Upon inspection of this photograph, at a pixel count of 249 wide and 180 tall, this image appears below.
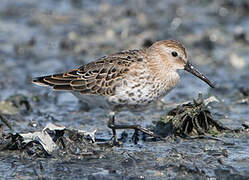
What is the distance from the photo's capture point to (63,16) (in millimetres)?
14109

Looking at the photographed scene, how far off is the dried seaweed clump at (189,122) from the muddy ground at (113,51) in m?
0.17

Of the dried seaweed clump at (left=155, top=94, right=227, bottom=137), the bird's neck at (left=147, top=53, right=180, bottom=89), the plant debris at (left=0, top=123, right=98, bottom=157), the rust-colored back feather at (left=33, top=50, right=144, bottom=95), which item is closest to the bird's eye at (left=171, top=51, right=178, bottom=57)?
the bird's neck at (left=147, top=53, right=180, bottom=89)

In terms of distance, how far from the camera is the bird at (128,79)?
738 cm

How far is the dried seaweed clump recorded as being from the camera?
7504mm

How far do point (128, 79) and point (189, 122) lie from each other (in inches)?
38.0

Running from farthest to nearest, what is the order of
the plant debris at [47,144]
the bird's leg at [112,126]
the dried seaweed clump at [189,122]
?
the dried seaweed clump at [189,122] < the bird's leg at [112,126] < the plant debris at [47,144]

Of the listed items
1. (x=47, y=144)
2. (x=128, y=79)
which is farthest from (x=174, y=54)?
(x=47, y=144)

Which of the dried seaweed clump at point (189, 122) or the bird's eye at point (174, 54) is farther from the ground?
the bird's eye at point (174, 54)

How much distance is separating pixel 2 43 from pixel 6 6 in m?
2.36

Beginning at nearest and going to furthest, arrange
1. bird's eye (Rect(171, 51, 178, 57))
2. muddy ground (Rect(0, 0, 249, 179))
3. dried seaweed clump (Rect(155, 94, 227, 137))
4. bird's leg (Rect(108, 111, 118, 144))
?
muddy ground (Rect(0, 0, 249, 179))
bird's leg (Rect(108, 111, 118, 144))
dried seaweed clump (Rect(155, 94, 227, 137))
bird's eye (Rect(171, 51, 178, 57))

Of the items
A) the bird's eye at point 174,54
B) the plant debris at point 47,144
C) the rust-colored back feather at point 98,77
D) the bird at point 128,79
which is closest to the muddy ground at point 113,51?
the plant debris at point 47,144

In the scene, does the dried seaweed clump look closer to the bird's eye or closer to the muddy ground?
the muddy ground

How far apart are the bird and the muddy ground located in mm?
506

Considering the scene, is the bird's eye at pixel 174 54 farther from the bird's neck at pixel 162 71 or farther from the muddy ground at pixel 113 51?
the muddy ground at pixel 113 51
